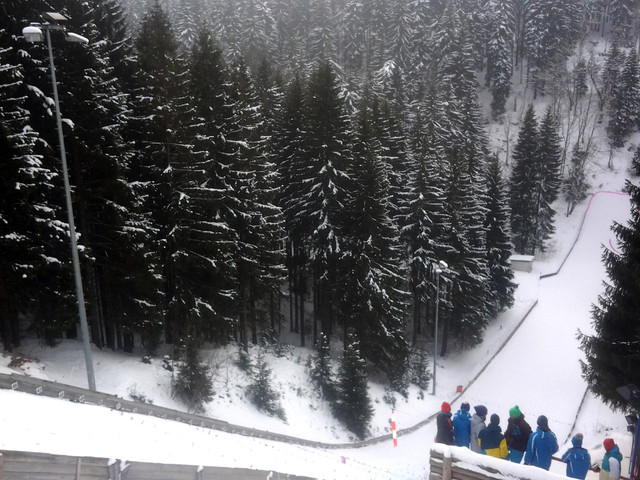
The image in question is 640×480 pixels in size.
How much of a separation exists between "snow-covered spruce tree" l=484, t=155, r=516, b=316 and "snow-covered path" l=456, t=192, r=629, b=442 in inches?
97.2

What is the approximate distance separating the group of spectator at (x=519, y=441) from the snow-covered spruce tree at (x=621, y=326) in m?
7.27

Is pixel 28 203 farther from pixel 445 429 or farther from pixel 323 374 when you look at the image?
pixel 323 374

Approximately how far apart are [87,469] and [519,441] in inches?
312

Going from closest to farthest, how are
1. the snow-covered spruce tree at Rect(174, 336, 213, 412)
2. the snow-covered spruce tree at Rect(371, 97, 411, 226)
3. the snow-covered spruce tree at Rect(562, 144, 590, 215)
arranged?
the snow-covered spruce tree at Rect(174, 336, 213, 412) → the snow-covered spruce tree at Rect(371, 97, 411, 226) → the snow-covered spruce tree at Rect(562, 144, 590, 215)

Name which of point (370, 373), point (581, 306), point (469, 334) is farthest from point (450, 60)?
point (370, 373)

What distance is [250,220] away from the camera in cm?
2300

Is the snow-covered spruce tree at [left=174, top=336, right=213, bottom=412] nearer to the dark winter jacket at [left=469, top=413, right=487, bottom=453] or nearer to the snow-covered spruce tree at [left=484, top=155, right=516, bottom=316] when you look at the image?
the dark winter jacket at [left=469, top=413, right=487, bottom=453]

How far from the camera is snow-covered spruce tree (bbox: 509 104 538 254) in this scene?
163 ft

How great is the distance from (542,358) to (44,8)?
31392mm

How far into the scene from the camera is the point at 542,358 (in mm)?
32500

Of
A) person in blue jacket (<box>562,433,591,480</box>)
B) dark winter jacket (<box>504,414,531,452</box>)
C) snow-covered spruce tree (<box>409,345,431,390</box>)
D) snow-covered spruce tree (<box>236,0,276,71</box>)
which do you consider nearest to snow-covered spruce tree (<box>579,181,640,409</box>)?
dark winter jacket (<box>504,414,531,452</box>)

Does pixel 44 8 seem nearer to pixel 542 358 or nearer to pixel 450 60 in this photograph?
pixel 542 358

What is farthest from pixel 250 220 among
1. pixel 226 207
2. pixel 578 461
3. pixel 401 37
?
pixel 401 37

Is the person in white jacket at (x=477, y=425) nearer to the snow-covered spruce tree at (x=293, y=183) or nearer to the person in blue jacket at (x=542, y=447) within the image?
the person in blue jacket at (x=542, y=447)
